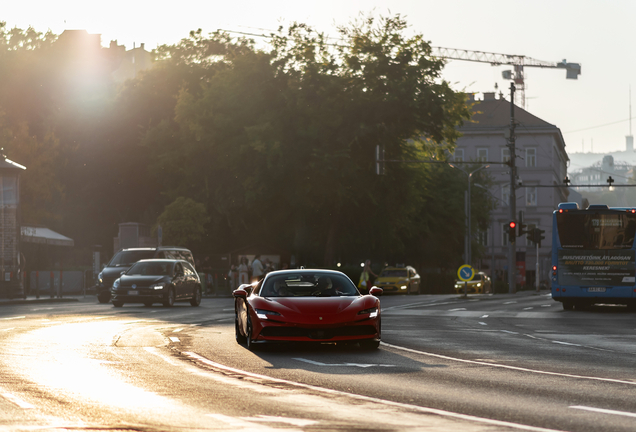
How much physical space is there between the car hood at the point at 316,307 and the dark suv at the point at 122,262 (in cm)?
2250

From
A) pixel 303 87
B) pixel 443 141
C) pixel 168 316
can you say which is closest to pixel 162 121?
pixel 303 87

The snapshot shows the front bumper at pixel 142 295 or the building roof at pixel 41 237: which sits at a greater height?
the building roof at pixel 41 237

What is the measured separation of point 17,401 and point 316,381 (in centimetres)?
324

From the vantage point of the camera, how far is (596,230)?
31203mm

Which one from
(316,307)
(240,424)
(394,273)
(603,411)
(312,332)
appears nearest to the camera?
(240,424)

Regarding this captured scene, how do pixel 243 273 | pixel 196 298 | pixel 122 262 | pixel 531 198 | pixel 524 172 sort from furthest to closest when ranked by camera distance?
pixel 524 172 < pixel 531 198 < pixel 243 273 < pixel 122 262 < pixel 196 298

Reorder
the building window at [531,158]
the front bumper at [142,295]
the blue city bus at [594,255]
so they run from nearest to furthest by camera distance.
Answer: the blue city bus at [594,255] < the front bumper at [142,295] < the building window at [531,158]

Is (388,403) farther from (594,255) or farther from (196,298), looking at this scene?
(196,298)

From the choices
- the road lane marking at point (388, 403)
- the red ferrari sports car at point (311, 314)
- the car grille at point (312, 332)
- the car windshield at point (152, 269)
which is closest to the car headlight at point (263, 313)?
the red ferrari sports car at point (311, 314)

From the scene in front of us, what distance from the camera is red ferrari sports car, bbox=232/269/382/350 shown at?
15188mm

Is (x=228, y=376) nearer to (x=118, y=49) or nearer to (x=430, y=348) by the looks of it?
(x=430, y=348)

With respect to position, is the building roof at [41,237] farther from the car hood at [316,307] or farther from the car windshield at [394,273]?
the car hood at [316,307]

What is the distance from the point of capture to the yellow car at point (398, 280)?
172 feet

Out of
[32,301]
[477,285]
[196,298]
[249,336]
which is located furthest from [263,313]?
[477,285]
